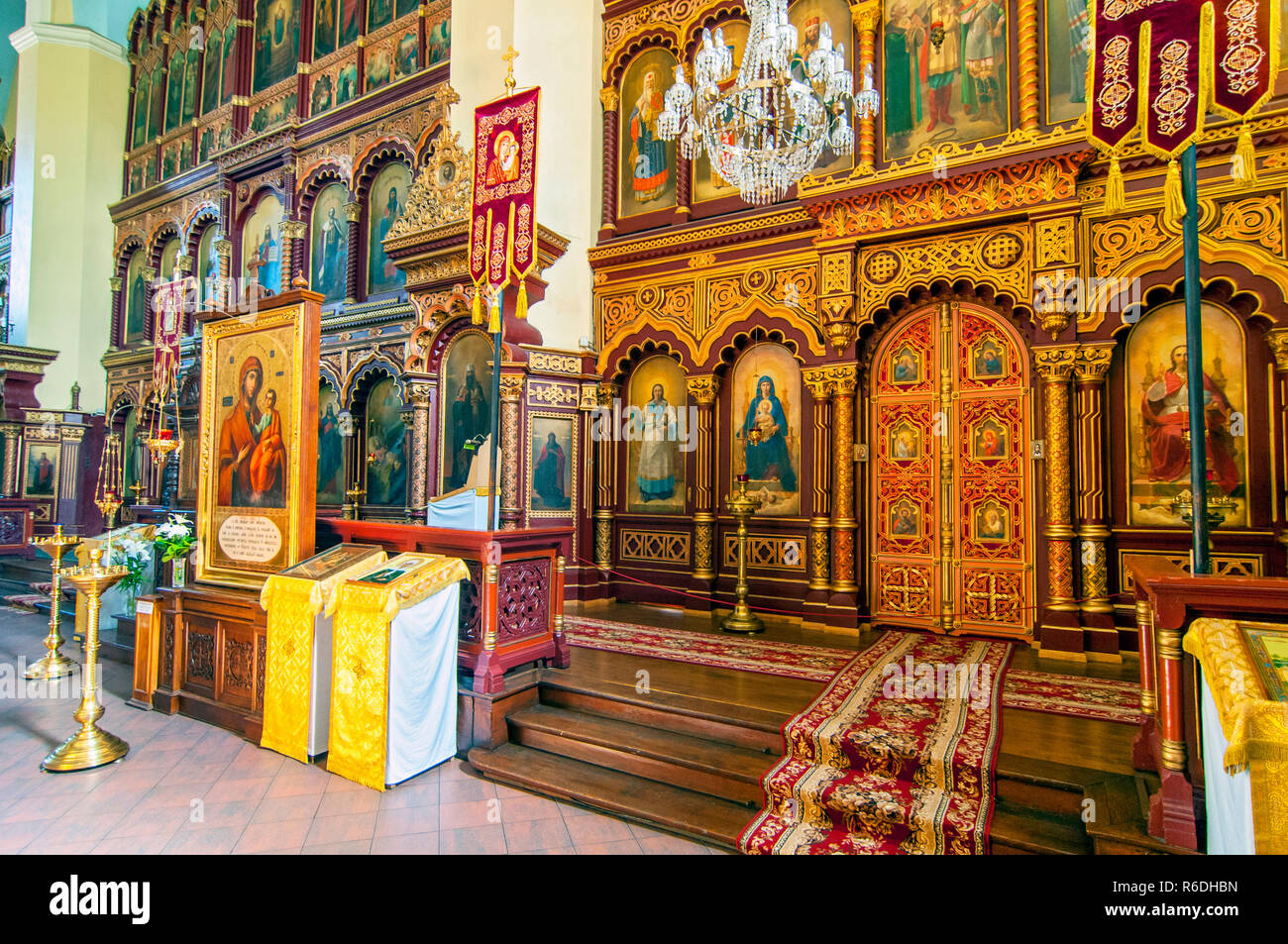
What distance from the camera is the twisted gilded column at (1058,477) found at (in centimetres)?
558

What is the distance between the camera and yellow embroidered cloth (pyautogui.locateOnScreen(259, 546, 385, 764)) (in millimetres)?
4172

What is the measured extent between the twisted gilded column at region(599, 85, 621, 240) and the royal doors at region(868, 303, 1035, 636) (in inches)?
148

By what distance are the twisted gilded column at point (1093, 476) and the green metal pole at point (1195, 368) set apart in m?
3.13

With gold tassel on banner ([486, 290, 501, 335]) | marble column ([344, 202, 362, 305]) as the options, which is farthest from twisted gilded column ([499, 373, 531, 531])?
marble column ([344, 202, 362, 305])

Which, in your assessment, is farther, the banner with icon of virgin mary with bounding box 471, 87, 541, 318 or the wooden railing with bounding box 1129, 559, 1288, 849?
the banner with icon of virgin mary with bounding box 471, 87, 541, 318

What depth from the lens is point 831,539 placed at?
6684 mm

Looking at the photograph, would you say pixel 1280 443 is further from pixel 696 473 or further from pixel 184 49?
pixel 184 49

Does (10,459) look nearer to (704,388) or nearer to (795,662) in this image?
(704,388)

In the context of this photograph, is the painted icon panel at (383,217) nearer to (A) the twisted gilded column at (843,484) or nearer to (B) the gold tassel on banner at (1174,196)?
(A) the twisted gilded column at (843,484)

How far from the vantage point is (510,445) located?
723cm

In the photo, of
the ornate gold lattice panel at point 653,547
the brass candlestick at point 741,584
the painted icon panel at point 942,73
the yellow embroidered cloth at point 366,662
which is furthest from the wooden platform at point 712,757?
the painted icon panel at point 942,73

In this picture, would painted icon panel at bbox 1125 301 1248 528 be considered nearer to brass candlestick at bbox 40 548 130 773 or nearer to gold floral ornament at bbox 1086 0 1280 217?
gold floral ornament at bbox 1086 0 1280 217

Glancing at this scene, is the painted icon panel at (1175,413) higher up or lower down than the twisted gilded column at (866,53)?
lower down

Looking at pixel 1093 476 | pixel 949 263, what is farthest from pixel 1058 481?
pixel 949 263
